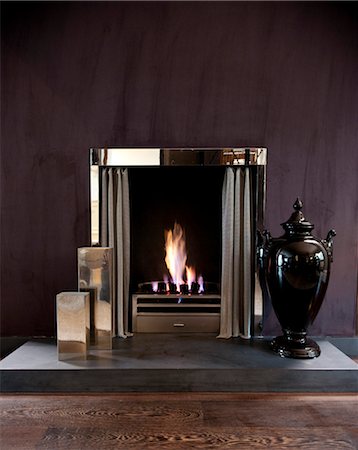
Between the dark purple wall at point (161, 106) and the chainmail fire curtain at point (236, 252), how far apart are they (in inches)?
7.2

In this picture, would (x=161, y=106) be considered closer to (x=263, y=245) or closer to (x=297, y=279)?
(x=263, y=245)

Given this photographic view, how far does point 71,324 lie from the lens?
7.64 feet

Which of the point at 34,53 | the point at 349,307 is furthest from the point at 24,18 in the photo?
the point at 349,307

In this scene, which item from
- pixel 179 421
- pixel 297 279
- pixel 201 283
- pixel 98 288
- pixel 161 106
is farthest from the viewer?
pixel 201 283

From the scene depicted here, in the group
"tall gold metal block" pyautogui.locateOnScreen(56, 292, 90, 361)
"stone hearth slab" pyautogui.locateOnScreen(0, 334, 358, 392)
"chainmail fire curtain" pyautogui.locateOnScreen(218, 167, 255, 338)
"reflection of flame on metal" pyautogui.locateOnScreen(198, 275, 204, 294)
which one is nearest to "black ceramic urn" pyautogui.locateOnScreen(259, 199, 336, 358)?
"stone hearth slab" pyautogui.locateOnScreen(0, 334, 358, 392)

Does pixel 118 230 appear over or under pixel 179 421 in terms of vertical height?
over

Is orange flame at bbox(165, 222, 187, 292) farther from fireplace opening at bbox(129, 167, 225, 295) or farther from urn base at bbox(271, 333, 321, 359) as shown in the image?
urn base at bbox(271, 333, 321, 359)

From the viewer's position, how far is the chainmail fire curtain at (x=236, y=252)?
Answer: 2.72 metres

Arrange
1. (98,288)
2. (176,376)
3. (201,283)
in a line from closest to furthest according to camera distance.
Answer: (176,376)
(98,288)
(201,283)

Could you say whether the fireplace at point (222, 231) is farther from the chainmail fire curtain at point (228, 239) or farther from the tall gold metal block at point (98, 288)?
the tall gold metal block at point (98, 288)

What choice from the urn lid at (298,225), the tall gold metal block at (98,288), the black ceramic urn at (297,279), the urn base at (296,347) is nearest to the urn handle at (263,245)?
Result: the black ceramic urn at (297,279)

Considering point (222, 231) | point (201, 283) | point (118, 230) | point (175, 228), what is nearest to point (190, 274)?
point (201, 283)

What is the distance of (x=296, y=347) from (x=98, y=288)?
1.15m

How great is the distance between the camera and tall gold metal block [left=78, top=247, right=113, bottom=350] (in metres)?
2.45
